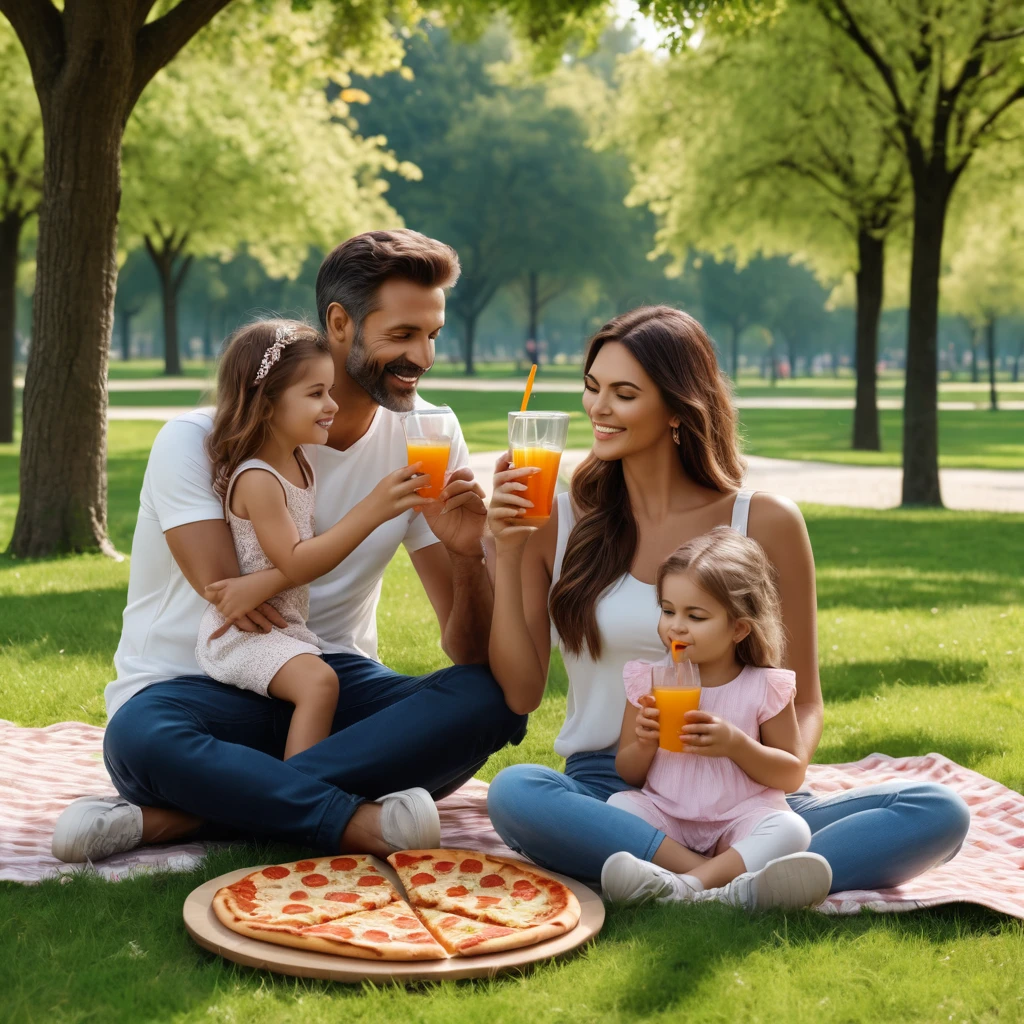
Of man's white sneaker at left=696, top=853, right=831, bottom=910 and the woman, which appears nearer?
man's white sneaker at left=696, top=853, right=831, bottom=910

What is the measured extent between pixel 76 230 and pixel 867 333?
1485 cm

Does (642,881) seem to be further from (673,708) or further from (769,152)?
(769,152)

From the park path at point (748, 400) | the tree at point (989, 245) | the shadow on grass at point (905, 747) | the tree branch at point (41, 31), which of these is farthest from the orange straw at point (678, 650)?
the park path at point (748, 400)

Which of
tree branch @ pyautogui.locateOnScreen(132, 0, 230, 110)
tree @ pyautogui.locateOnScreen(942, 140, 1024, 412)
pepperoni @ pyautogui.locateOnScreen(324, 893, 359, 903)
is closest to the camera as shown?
pepperoni @ pyautogui.locateOnScreen(324, 893, 359, 903)

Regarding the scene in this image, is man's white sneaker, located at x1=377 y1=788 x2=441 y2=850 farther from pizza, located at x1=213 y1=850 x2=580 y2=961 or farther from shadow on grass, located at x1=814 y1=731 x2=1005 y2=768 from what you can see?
shadow on grass, located at x1=814 y1=731 x2=1005 y2=768

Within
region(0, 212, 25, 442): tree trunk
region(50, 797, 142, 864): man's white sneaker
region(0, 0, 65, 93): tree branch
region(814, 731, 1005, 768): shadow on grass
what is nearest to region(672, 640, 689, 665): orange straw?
region(50, 797, 142, 864): man's white sneaker

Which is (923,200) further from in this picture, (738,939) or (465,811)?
(738,939)

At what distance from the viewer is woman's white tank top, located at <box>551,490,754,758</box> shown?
13.6 feet

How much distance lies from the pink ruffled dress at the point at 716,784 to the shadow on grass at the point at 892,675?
3.09 metres

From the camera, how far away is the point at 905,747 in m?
5.95

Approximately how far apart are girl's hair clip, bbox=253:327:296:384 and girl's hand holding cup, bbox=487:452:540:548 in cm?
85

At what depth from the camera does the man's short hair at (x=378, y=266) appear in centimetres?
462

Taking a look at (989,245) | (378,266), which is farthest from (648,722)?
(989,245)

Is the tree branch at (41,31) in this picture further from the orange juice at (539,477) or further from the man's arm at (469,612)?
the orange juice at (539,477)
